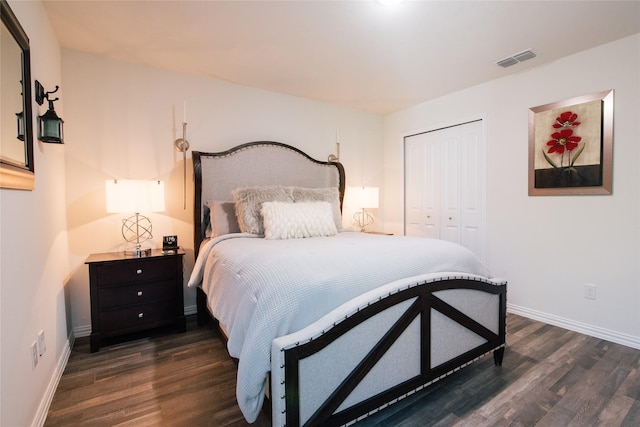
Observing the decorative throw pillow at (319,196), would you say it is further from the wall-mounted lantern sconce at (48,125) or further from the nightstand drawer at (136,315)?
the wall-mounted lantern sconce at (48,125)

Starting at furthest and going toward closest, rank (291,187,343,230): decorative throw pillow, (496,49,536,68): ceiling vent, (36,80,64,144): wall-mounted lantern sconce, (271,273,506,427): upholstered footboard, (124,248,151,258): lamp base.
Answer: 1. (291,187,343,230): decorative throw pillow
2. (496,49,536,68): ceiling vent
3. (124,248,151,258): lamp base
4. (36,80,64,144): wall-mounted lantern sconce
5. (271,273,506,427): upholstered footboard

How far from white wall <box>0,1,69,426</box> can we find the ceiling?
0.45 metres

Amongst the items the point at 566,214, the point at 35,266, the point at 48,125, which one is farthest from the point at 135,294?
the point at 566,214

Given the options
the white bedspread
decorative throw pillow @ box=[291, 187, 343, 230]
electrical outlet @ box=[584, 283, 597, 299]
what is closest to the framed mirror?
the white bedspread

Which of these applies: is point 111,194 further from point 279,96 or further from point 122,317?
point 279,96

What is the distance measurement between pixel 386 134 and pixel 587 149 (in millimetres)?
2383

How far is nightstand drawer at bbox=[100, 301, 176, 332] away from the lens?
233 cm

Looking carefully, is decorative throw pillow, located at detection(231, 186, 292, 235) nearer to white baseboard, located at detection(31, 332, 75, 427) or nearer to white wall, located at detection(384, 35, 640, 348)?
white baseboard, located at detection(31, 332, 75, 427)

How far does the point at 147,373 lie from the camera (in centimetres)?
200

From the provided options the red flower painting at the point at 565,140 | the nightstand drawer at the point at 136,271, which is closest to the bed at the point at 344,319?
the nightstand drawer at the point at 136,271

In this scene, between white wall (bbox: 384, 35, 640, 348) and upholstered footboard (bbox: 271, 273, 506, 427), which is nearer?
upholstered footboard (bbox: 271, 273, 506, 427)

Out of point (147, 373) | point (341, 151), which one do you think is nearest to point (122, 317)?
point (147, 373)

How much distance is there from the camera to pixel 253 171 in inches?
129

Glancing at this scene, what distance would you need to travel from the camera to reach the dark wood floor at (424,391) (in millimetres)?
1561
